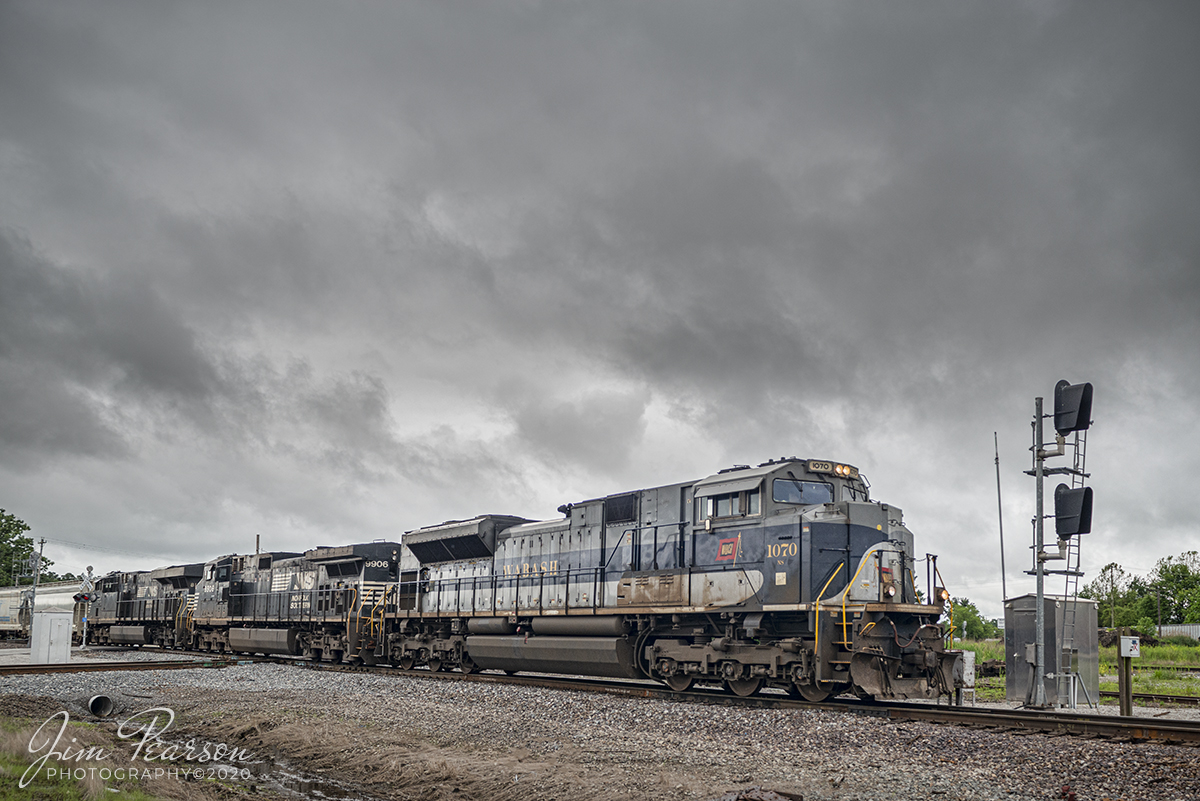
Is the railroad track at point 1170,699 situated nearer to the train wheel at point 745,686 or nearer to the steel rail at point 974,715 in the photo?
the steel rail at point 974,715

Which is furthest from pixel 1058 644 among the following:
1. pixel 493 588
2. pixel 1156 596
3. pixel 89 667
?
pixel 1156 596

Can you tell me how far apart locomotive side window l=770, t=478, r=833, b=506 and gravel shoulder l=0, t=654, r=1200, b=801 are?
3683 mm

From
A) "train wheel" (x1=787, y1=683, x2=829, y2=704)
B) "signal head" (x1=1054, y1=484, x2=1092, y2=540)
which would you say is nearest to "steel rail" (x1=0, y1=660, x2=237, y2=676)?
"train wheel" (x1=787, y1=683, x2=829, y2=704)

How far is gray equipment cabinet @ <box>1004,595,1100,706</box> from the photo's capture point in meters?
15.1

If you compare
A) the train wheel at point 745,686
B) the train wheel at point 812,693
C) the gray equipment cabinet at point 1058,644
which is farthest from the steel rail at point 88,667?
the gray equipment cabinet at point 1058,644

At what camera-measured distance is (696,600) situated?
52.4ft

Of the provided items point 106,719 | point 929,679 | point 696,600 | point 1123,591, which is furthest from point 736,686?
point 1123,591

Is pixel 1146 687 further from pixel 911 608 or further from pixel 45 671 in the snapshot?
pixel 45 671

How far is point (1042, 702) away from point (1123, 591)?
72.8 meters

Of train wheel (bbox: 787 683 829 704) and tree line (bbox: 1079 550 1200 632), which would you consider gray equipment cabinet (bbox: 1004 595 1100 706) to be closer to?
train wheel (bbox: 787 683 829 704)

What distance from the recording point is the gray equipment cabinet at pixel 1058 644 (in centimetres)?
1507
